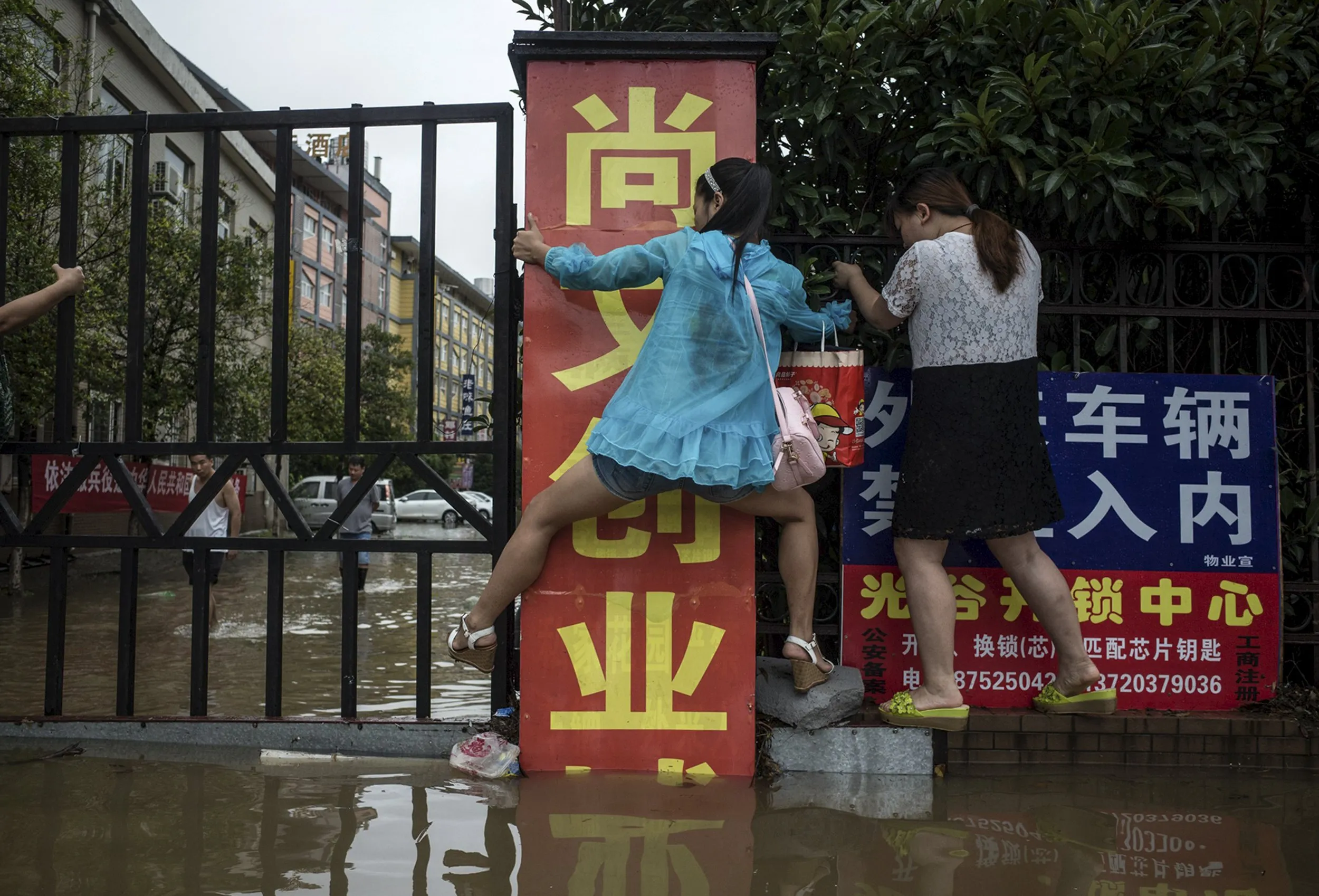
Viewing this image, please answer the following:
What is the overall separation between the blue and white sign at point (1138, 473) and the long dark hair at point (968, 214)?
54 centimetres

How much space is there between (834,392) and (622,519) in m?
0.83

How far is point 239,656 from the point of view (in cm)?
719

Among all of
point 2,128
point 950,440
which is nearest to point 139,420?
point 2,128

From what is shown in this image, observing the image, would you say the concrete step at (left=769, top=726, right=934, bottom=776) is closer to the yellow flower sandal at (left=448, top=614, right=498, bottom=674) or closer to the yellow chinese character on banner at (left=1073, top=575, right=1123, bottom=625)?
the yellow chinese character on banner at (left=1073, top=575, right=1123, bottom=625)

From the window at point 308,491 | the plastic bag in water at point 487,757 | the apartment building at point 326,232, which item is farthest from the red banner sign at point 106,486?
the apartment building at point 326,232

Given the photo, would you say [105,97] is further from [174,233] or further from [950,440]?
[950,440]

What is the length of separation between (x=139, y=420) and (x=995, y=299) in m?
3.14

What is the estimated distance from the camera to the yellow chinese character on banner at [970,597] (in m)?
3.67

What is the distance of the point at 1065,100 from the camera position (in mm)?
3705

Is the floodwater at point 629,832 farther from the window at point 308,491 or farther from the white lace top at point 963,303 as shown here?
the window at point 308,491

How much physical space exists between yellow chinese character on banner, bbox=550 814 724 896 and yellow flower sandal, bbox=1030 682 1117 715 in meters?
1.34

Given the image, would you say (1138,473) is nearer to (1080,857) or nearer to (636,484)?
(1080,857)

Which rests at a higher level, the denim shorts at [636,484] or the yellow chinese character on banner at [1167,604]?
the denim shorts at [636,484]

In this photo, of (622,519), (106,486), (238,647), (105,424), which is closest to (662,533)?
(622,519)
